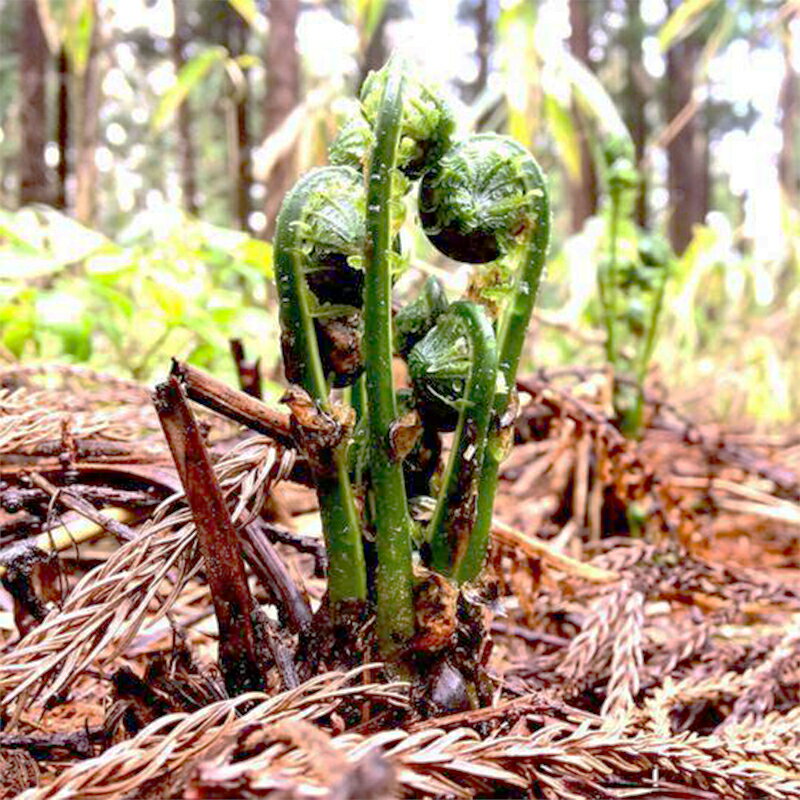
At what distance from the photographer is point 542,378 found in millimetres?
1689

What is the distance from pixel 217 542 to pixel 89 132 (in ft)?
11.3

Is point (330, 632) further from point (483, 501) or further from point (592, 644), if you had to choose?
point (592, 644)

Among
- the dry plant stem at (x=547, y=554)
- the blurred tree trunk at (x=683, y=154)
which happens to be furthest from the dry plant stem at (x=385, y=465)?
the blurred tree trunk at (x=683, y=154)

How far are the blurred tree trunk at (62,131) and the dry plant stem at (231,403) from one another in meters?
3.83

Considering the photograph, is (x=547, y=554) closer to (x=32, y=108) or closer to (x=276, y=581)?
(x=276, y=581)

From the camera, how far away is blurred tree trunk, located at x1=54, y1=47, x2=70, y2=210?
420 cm

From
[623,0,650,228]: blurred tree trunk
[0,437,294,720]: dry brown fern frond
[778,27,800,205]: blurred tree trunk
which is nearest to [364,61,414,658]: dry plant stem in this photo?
[0,437,294,720]: dry brown fern frond

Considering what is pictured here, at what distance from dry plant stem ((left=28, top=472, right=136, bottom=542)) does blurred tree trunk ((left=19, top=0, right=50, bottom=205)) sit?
440cm

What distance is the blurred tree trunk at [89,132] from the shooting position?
3.54 metres

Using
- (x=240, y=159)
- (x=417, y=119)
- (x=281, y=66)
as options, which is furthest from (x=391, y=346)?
(x=240, y=159)

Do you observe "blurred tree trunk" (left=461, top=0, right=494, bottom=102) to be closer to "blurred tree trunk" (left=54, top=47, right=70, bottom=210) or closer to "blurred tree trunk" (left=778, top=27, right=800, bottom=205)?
"blurred tree trunk" (left=778, top=27, right=800, bottom=205)

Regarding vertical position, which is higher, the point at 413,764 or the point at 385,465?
the point at 385,465

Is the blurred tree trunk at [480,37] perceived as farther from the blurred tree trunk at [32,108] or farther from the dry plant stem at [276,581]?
the dry plant stem at [276,581]

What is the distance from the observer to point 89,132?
12.3 feet
